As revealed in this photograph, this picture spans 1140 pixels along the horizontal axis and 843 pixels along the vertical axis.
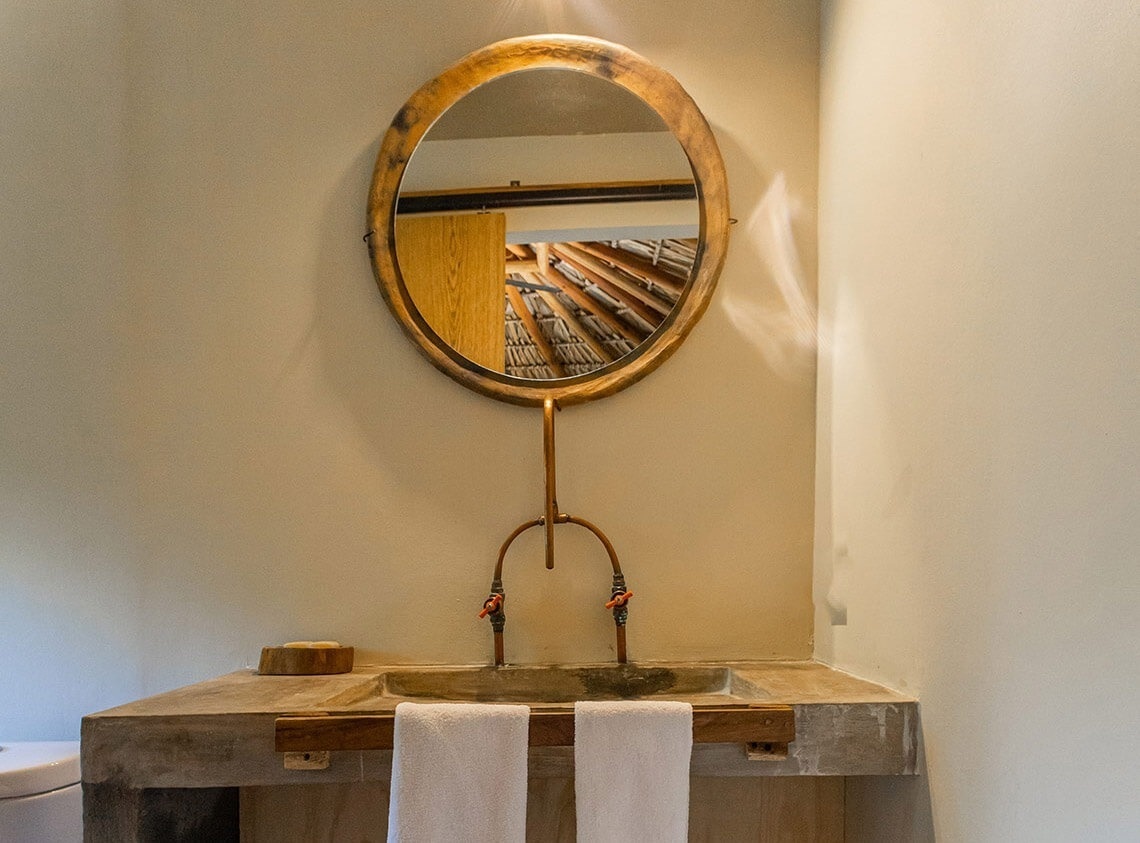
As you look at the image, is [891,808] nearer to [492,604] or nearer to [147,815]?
[492,604]

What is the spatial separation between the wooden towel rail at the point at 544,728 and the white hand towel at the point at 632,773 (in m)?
0.03

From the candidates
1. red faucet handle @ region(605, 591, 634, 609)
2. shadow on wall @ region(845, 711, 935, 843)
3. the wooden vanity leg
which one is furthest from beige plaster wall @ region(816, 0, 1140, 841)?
the wooden vanity leg

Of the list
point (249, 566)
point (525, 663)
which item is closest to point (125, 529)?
point (249, 566)

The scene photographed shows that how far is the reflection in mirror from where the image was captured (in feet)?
6.10

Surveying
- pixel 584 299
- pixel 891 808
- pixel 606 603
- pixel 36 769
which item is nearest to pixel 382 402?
pixel 584 299

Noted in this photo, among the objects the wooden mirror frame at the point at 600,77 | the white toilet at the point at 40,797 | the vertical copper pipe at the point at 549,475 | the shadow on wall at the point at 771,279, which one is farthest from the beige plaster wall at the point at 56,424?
the shadow on wall at the point at 771,279

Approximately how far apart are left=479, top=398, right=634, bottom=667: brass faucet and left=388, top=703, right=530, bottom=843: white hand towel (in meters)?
0.44

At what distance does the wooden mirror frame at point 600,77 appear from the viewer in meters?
1.88

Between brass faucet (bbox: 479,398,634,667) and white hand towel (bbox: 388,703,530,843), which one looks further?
brass faucet (bbox: 479,398,634,667)

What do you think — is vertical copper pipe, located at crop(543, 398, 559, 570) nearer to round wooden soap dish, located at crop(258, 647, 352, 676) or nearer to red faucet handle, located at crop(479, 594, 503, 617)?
red faucet handle, located at crop(479, 594, 503, 617)

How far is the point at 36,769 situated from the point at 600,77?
5.03ft

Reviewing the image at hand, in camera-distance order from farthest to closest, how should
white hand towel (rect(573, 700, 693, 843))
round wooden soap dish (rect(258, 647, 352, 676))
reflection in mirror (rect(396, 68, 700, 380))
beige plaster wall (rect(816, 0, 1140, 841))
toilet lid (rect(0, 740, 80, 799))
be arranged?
reflection in mirror (rect(396, 68, 700, 380)) < round wooden soap dish (rect(258, 647, 352, 676)) < toilet lid (rect(0, 740, 80, 799)) < white hand towel (rect(573, 700, 693, 843)) < beige plaster wall (rect(816, 0, 1140, 841))

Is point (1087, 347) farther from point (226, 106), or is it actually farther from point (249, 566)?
point (226, 106)

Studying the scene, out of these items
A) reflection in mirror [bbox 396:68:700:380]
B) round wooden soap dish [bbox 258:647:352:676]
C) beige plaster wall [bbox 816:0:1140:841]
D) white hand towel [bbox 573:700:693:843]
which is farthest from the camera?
reflection in mirror [bbox 396:68:700:380]
